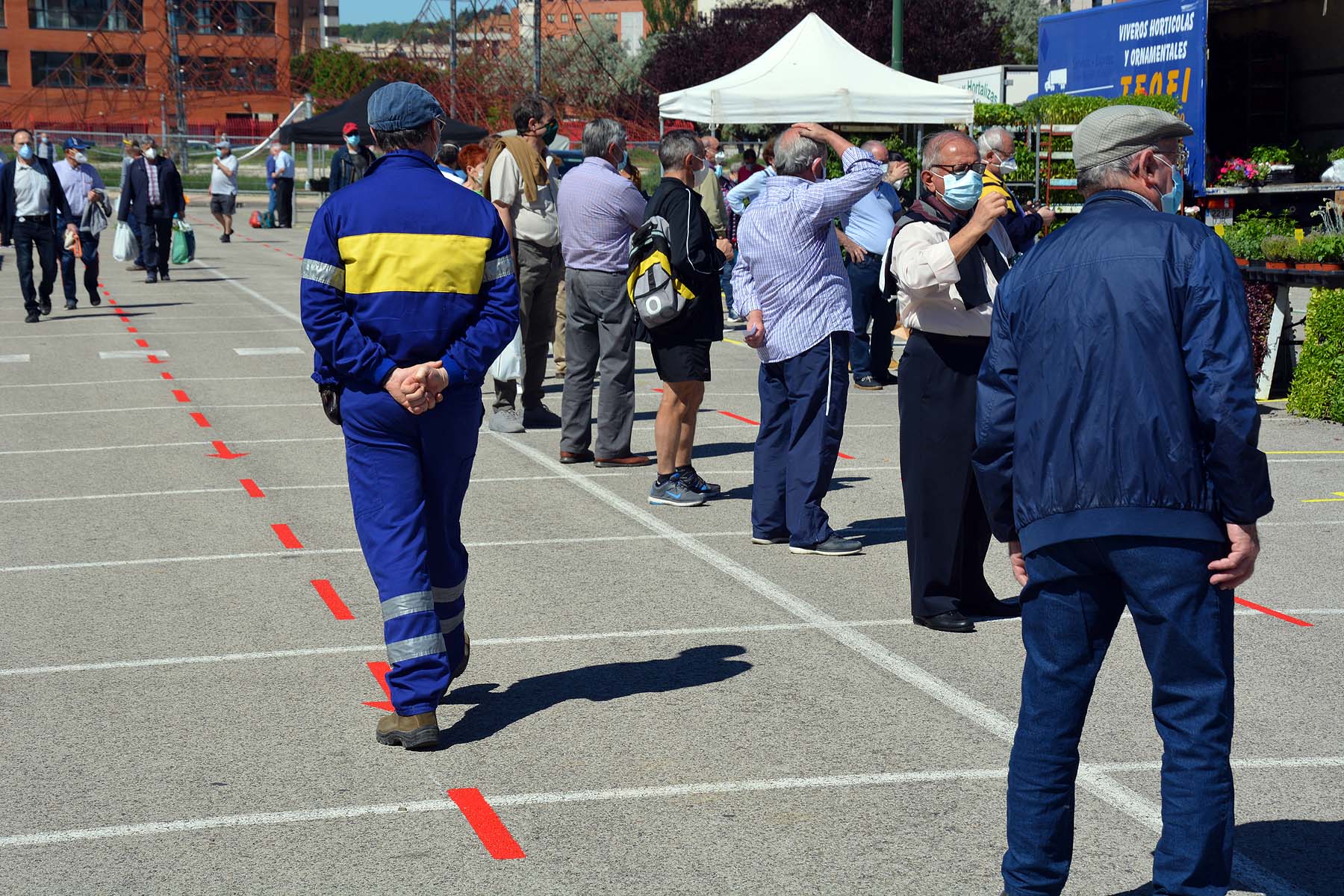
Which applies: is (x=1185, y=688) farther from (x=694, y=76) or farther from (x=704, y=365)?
(x=694, y=76)

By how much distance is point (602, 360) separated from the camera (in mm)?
10461

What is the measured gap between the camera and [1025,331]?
3.80 metres

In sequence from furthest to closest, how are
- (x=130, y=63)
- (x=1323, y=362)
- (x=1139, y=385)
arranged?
(x=130, y=63), (x=1323, y=362), (x=1139, y=385)

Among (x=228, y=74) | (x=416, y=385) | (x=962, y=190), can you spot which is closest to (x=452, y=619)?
(x=416, y=385)

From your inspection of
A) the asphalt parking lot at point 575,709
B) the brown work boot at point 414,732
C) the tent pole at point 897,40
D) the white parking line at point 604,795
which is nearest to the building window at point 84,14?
the tent pole at point 897,40

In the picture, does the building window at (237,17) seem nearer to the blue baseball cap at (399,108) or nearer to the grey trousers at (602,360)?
the grey trousers at (602,360)

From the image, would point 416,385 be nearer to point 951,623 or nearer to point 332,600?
Answer: point 332,600

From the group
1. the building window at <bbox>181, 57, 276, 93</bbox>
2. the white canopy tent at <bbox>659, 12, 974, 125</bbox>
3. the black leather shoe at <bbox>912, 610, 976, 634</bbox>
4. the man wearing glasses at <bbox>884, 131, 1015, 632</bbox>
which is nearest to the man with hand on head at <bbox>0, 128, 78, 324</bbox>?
the white canopy tent at <bbox>659, 12, 974, 125</bbox>

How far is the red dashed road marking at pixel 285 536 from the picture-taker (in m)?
8.41

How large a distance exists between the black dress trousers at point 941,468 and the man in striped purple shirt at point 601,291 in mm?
3698

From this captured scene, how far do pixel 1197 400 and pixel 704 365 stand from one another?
575cm

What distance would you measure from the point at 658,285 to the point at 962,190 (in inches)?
107

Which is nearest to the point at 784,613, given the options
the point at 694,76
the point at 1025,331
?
the point at 1025,331

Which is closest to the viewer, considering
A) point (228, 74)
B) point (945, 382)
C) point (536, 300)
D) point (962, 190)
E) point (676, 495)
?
point (962, 190)
